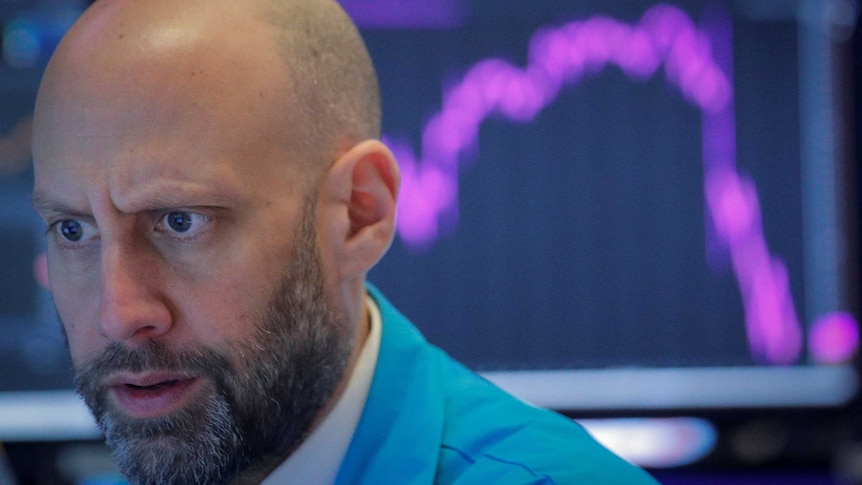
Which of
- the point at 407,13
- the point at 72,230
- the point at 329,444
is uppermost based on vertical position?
the point at 407,13

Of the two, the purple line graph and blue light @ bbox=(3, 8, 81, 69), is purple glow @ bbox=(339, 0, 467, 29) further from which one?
blue light @ bbox=(3, 8, 81, 69)

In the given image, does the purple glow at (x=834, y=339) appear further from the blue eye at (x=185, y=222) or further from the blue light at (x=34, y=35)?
the blue light at (x=34, y=35)

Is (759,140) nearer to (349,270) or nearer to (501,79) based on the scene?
(501,79)

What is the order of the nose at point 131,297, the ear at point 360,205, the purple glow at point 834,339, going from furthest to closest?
the purple glow at point 834,339 < the ear at point 360,205 < the nose at point 131,297

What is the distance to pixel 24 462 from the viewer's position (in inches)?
57.5

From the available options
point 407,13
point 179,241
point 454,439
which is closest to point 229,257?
point 179,241

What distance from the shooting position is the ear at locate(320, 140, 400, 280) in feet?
3.01

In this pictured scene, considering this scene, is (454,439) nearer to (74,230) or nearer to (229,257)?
(229,257)

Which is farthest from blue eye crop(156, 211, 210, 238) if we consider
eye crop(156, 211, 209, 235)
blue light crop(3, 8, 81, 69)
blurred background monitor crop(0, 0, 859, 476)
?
blue light crop(3, 8, 81, 69)

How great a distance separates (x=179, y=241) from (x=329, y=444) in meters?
0.24

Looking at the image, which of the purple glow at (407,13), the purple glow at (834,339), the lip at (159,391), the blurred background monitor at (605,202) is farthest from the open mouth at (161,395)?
the purple glow at (834,339)

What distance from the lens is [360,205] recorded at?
0.96m

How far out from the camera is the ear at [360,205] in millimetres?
918

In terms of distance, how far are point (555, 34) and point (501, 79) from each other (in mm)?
102
